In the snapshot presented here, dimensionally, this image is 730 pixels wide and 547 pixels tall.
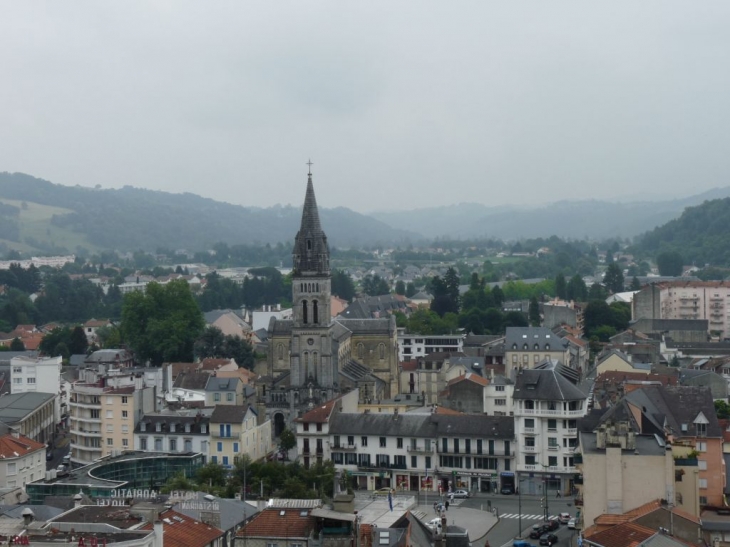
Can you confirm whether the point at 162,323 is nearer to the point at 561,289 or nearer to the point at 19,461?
the point at 19,461

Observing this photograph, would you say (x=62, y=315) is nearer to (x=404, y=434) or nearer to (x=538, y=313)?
(x=538, y=313)

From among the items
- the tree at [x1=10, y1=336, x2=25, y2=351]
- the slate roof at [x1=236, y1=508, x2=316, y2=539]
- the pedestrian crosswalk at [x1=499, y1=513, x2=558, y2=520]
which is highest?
the tree at [x1=10, y1=336, x2=25, y2=351]

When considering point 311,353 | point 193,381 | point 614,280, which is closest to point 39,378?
point 193,381

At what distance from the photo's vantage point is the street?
4706cm

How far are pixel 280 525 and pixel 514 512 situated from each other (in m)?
20.5

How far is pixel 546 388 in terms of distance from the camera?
5784 cm

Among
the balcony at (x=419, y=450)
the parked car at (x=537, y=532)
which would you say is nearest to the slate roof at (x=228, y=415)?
the balcony at (x=419, y=450)

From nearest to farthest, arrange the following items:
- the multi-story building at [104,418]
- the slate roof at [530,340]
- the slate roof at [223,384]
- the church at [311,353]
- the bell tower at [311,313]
Answer: the multi-story building at [104,418]
the church at [311,353]
the slate roof at [223,384]
the bell tower at [311,313]
the slate roof at [530,340]

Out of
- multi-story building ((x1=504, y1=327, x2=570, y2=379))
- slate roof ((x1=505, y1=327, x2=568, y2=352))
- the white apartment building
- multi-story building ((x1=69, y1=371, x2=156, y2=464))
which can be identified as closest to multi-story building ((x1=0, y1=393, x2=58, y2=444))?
multi-story building ((x1=69, y1=371, x2=156, y2=464))

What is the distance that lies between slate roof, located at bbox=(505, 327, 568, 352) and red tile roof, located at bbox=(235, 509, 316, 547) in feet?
165

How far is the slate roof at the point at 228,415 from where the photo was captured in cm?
6056

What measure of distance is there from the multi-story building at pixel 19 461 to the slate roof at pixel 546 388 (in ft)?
73.0

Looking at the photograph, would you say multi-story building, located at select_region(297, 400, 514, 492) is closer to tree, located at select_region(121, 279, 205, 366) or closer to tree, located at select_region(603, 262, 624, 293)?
tree, located at select_region(121, 279, 205, 366)

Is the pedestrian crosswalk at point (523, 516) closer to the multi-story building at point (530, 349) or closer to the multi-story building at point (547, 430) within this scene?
the multi-story building at point (547, 430)
